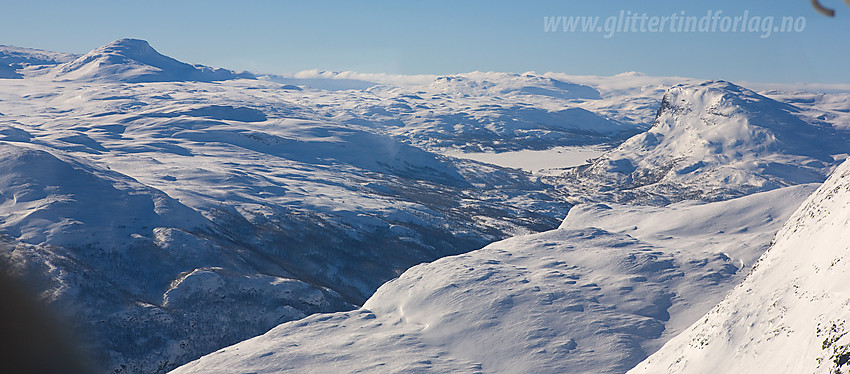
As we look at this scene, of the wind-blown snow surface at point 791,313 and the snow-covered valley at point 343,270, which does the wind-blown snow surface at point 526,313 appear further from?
the wind-blown snow surface at point 791,313

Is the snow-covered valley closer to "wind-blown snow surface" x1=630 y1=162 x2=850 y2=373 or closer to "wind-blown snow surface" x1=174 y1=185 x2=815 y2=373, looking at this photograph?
"wind-blown snow surface" x1=174 y1=185 x2=815 y2=373

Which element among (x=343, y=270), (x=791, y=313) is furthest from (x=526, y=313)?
(x=343, y=270)

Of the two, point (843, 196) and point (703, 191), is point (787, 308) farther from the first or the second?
point (703, 191)

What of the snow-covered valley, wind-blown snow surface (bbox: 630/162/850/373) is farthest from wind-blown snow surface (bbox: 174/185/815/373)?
wind-blown snow surface (bbox: 630/162/850/373)

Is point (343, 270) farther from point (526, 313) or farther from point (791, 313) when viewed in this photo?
point (791, 313)

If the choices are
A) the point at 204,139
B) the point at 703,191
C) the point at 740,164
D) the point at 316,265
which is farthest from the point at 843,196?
the point at 204,139

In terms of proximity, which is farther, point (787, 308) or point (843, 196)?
point (843, 196)

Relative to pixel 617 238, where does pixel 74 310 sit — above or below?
below
